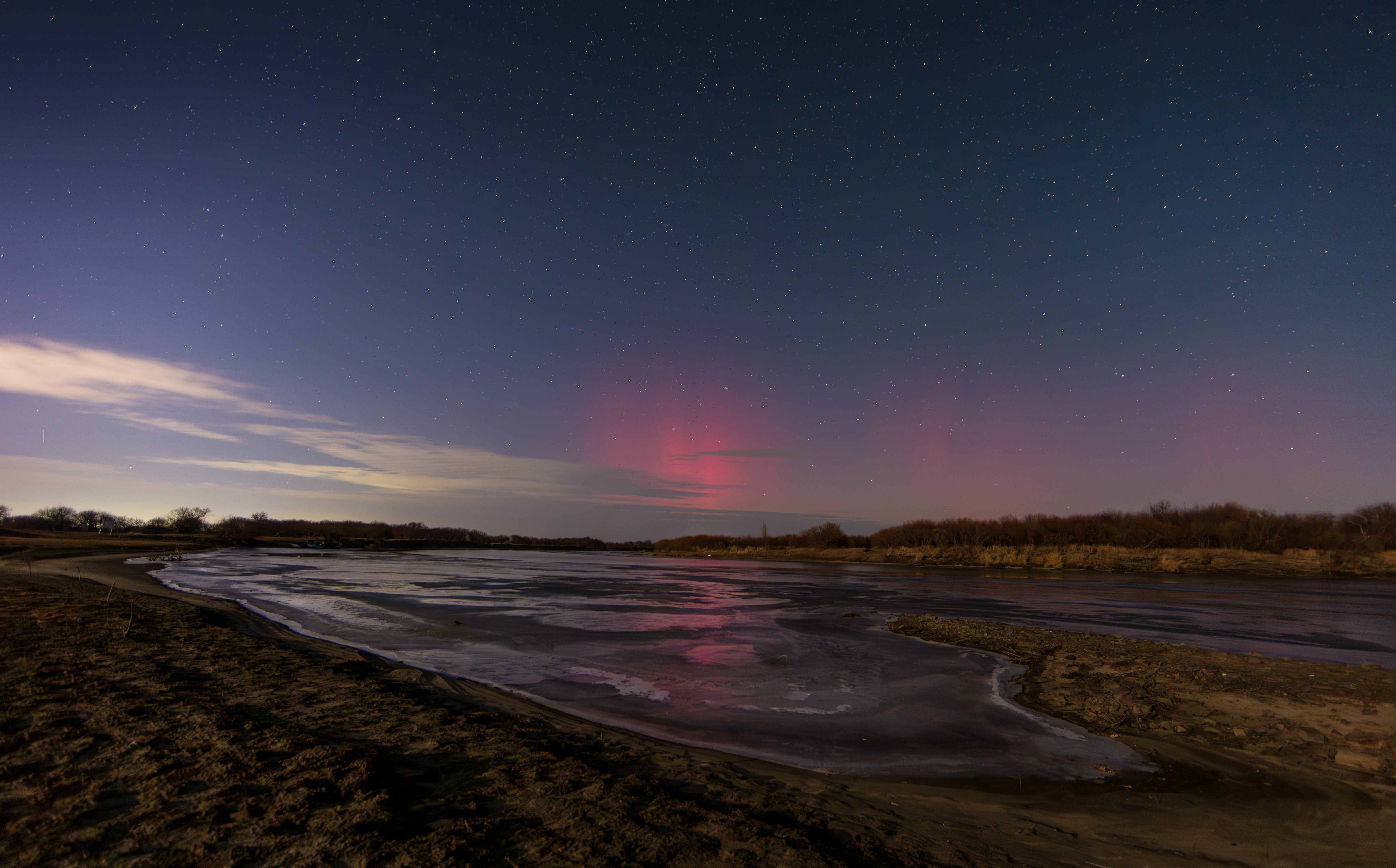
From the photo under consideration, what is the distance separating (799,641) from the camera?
1405cm

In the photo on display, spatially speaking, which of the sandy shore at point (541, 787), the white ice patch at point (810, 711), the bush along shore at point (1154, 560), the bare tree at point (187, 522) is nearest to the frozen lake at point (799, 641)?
the white ice patch at point (810, 711)

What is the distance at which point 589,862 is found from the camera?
3.56m

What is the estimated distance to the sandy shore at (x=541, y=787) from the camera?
3.72 metres

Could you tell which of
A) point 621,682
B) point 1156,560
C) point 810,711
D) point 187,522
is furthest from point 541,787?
point 187,522

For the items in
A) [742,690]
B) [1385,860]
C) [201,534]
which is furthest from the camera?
[201,534]

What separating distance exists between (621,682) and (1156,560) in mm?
51626

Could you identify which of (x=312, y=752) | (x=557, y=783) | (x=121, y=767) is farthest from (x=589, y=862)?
(x=121, y=767)

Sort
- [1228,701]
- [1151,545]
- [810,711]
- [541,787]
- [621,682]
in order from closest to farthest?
[541,787] < [810,711] < [1228,701] < [621,682] < [1151,545]

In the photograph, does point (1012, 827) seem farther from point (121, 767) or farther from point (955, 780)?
point (121, 767)

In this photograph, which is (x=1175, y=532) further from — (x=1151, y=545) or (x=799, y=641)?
(x=799, y=641)

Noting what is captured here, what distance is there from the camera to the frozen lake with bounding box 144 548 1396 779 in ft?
23.2

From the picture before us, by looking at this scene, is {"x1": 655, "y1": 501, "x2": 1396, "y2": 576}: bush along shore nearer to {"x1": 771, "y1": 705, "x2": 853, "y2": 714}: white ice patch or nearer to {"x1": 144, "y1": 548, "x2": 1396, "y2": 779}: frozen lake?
{"x1": 144, "y1": 548, "x2": 1396, "y2": 779}: frozen lake

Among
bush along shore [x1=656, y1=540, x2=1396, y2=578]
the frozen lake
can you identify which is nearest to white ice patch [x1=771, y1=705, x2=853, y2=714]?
the frozen lake

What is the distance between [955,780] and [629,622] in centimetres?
1198
